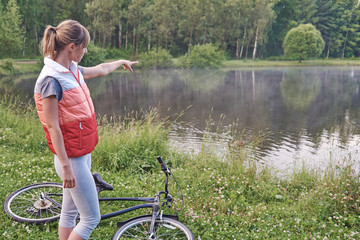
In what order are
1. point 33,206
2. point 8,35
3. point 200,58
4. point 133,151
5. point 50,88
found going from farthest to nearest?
point 200,58 → point 8,35 → point 133,151 → point 33,206 → point 50,88

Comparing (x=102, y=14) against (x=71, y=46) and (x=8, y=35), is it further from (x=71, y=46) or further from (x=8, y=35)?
(x=71, y=46)

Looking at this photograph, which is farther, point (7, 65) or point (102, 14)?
point (102, 14)

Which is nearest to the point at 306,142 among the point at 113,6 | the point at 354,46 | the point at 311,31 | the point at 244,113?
the point at 244,113

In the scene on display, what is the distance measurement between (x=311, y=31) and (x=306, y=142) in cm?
5224

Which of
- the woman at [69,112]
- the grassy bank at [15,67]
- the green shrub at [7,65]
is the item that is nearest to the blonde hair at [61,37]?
the woman at [69,112]

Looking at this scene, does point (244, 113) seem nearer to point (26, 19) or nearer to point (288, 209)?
point (288, 209)

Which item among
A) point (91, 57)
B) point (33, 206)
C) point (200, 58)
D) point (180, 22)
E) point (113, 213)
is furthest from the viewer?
point (180, 22)

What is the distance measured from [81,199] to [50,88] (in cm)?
92

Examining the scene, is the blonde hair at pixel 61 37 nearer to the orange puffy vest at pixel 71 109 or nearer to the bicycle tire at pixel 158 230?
the orange puffy vest at pixel 71 109

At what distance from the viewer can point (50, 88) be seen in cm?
216

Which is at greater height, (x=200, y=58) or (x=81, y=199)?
(x=200, y=58)

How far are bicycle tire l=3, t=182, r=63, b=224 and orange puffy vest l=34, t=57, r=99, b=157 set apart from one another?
67.8 inches

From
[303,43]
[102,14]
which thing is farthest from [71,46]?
[303,43]

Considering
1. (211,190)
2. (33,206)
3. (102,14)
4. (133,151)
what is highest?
(102,14)
